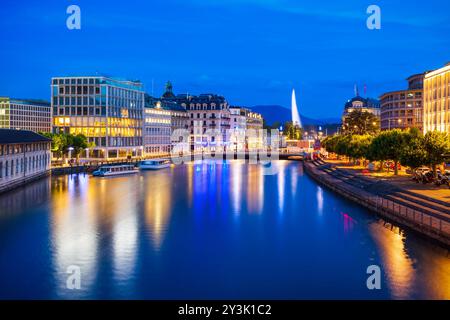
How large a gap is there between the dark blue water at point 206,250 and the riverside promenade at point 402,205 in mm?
1087

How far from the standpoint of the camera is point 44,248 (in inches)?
1432

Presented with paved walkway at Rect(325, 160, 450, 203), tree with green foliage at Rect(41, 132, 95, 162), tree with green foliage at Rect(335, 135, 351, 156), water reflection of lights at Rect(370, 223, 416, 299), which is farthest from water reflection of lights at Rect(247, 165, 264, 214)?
tree with green foliage at Rect(41, 132, 95, 162)

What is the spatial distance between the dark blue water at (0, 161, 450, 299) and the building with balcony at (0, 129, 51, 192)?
4.84 m

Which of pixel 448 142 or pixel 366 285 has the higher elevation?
pixel 448 142

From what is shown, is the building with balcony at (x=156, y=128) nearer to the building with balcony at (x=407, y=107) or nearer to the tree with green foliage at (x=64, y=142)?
the tree with green foliage at (x=64, y=142)

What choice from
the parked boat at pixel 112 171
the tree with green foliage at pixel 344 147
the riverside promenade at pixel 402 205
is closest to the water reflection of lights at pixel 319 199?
the riverside promenade at pixel 402 205

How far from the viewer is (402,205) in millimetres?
46188

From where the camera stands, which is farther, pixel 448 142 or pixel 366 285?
pixel 448 142

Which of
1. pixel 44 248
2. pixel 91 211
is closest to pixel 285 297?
pixel 44 248
